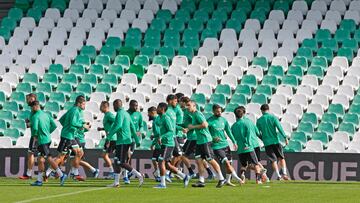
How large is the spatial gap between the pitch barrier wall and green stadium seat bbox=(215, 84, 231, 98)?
3.91 meters

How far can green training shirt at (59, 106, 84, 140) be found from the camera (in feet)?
81.6

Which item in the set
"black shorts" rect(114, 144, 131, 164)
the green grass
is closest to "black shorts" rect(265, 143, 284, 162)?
the green grass

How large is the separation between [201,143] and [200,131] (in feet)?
0.80

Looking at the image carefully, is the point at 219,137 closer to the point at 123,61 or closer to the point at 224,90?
the point at 224,90

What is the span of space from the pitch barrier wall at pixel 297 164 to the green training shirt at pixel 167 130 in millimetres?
4243

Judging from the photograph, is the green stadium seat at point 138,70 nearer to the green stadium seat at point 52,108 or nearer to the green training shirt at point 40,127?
the green stadium seat at point 52,108

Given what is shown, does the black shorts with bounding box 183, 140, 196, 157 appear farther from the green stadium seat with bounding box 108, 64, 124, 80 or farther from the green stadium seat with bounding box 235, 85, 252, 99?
the green stadium seat with bounding box 108, 64, 124, 80

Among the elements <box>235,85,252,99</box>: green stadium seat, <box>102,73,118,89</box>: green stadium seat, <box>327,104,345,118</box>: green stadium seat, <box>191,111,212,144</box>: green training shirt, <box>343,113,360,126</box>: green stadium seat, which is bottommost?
<box>191,111,212,144</box>: green training shirt

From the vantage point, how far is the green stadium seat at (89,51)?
33875 millimetres

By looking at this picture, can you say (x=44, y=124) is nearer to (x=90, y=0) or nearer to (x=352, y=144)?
(x=352, y=144)

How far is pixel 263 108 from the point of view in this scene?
25.8m

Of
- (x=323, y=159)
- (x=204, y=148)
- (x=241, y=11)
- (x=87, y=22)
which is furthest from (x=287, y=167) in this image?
(x=87, y=22)

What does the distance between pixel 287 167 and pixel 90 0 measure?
11.6m

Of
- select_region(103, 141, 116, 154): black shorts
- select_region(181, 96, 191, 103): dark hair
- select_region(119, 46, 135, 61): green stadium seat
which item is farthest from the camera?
select_region(119, 46, 135, 61): green stadium seat
